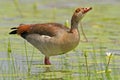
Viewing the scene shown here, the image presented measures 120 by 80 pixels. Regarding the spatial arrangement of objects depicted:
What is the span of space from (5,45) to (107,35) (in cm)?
246

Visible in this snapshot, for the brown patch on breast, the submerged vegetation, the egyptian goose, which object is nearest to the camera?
the submerged vegetation

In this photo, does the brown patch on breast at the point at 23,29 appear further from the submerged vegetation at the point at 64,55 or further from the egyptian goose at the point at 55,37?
the submerged vegetation at the point at 64,55

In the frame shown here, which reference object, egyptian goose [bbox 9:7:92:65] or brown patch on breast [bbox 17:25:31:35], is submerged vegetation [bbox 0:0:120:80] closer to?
egyptian goose [bbox 9:7:92:65]

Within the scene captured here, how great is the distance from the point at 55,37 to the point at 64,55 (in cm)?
106

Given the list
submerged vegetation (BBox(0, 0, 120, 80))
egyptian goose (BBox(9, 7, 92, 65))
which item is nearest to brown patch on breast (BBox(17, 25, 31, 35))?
egyptian goose (BBox(9, 7, 92, 65))

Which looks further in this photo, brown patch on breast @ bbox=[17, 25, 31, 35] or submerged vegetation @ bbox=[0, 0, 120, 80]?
brown patch on breast @ bbox=[17, 25, 31, 35]

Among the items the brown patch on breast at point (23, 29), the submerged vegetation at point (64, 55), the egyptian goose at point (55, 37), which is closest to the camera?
the submerged vegetation at point (64, 55)

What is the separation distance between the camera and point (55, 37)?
10625 mm

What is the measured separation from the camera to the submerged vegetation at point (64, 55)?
9.55 m

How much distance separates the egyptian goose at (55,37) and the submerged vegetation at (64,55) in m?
0.20

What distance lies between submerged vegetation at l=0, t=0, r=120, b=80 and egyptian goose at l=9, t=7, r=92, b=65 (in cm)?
20

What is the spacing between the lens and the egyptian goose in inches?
416

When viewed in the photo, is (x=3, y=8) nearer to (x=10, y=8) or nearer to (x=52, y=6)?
(x=10, y=8)

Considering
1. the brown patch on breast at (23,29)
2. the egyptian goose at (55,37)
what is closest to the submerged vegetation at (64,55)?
the egyptian goose at (55,37)
